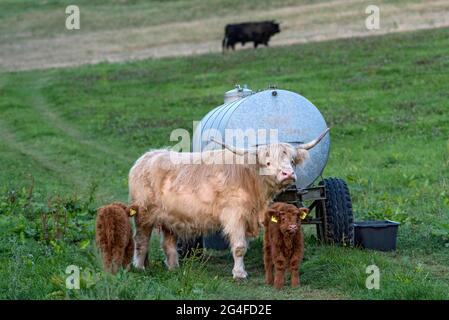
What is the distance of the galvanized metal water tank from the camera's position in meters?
12.0

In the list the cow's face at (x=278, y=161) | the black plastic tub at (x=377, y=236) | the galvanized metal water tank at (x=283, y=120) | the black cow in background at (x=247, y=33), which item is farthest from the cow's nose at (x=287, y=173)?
the black cow in background at (x=247, y=33)

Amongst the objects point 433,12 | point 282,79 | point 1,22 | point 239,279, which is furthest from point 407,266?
point 1,22

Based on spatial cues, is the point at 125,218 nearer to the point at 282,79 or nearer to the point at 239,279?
the point at 239,279

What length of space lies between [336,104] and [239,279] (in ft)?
59.0

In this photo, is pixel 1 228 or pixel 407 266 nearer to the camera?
pixel 407 266

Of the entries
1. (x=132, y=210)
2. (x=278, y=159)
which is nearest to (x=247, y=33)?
(x=278, y=159)

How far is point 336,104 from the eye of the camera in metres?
28.4

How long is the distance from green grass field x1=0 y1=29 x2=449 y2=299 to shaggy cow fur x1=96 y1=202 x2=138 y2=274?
230mm

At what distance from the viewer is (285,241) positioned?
1014 centimetres

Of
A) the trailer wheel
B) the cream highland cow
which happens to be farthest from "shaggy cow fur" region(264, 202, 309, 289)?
the trailer wheel

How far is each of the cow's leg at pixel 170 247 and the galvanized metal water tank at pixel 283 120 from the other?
137cm

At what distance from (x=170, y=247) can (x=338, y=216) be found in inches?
85.6

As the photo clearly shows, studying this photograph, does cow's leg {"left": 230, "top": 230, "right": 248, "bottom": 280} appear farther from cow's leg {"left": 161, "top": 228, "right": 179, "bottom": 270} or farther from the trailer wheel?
the trailer wheel

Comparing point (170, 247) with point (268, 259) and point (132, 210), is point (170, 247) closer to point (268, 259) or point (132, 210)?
point (132, 210)
